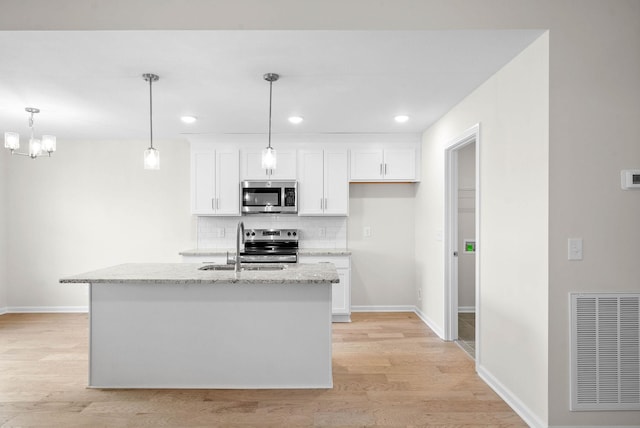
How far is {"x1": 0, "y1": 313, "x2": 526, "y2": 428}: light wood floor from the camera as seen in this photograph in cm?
263

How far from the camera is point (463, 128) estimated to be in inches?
147

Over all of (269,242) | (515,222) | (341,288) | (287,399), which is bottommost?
(287,399)

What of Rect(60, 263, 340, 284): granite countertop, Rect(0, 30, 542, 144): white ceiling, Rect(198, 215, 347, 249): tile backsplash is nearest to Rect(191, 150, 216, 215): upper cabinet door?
Rect(198, 215, 347, 249): tile backsplash

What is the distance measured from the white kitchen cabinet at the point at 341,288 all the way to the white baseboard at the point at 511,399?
77.3 inches

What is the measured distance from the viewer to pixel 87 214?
18.4 ft

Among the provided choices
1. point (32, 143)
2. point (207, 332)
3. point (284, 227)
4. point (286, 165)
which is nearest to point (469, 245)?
point (284, 227)

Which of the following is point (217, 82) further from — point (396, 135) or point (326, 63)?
point (396, 135)

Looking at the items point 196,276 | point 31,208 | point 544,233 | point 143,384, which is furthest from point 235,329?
point 31,208

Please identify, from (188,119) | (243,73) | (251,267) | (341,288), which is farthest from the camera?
(341,288)

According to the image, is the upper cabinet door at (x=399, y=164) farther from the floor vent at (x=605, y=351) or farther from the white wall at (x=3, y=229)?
the white wall at (x=3, y=229)

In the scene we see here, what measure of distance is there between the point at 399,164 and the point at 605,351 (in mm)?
3326

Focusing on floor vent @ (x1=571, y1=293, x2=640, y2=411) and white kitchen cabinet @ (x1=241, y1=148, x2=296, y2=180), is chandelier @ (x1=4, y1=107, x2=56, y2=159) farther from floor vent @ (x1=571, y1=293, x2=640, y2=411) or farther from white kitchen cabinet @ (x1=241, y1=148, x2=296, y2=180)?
floor vent @ (x1=571, y1=293, x2=640, y2=411)

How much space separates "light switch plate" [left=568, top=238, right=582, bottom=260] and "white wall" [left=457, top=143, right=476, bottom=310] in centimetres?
312

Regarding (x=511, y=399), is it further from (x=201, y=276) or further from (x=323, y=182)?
(x=323, y=182)
